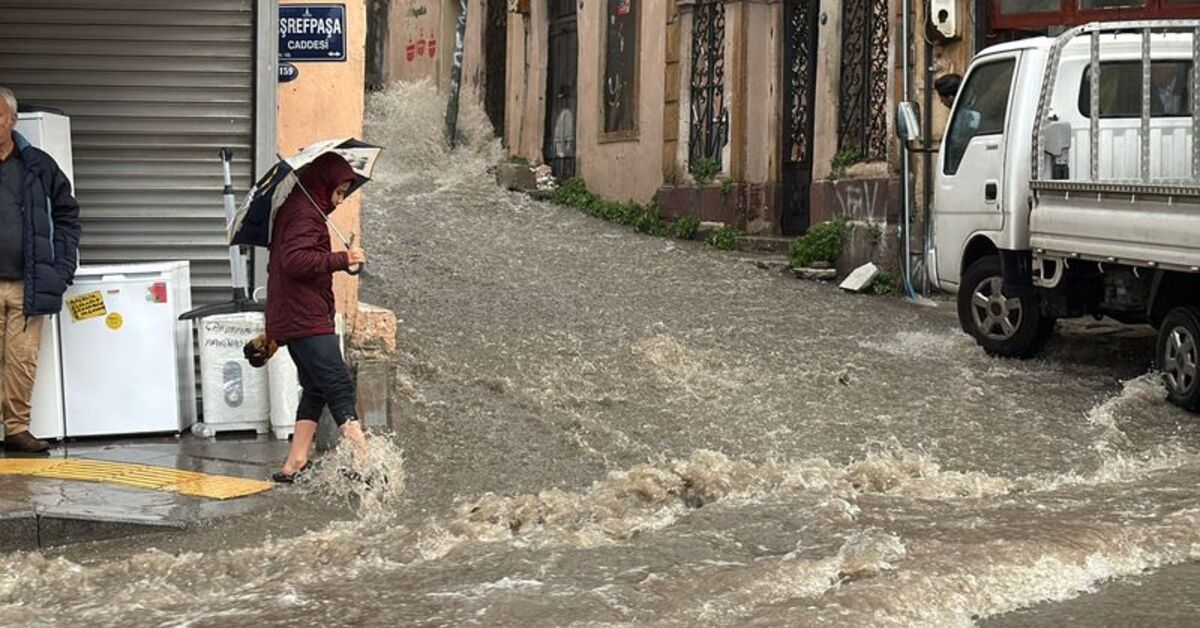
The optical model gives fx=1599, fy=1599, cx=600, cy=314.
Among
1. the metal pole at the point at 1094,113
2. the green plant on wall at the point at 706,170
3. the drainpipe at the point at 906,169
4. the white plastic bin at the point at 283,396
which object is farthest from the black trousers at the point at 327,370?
the green plant on wall at the point at 706,170

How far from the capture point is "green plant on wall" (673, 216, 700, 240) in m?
19.1

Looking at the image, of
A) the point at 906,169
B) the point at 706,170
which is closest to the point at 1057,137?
the point at 906,169

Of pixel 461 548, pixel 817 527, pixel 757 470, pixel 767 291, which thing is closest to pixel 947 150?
pixel 767 291

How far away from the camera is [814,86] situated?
698 inches

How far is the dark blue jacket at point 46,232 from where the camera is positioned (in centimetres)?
804

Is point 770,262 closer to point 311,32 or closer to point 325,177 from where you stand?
point 311,32

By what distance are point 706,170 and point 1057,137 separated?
28.7 ft

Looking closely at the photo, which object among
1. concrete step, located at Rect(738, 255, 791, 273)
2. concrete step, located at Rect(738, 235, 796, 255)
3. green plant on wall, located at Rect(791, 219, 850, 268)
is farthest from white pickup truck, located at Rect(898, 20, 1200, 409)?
concrete step, located at Rect(738, 235, 796, 255)

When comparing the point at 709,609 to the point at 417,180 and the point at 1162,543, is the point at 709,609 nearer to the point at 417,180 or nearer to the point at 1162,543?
the point at 1162,543

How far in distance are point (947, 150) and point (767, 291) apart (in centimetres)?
331

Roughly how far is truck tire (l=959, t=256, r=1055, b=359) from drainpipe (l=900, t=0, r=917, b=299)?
3025 mm

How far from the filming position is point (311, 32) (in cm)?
948

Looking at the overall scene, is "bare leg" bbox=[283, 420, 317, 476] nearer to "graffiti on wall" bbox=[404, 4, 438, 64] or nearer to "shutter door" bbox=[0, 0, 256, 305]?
"shutter door" bbox=[0, 0, 256, 305]

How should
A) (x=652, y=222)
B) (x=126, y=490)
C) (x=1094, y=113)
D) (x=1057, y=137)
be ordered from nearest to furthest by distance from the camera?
1. (x=126, y=490)
2. (x=1094, y=113)
3. (x=1057, y=137)
4. (x=652, y=222)
